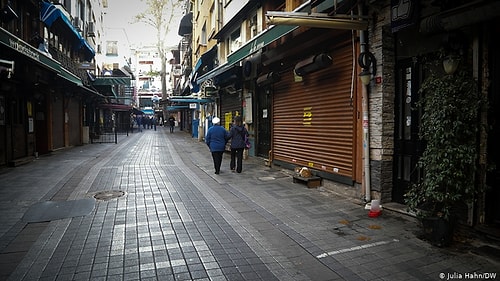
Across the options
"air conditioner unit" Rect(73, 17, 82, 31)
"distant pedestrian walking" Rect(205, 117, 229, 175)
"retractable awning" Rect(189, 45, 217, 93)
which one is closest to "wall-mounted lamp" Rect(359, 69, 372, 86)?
"distant pedestrian walking" Rect(205, 117, 229, 175)

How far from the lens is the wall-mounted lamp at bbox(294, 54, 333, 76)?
7.82m

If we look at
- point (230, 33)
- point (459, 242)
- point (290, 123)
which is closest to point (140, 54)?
point (230, 33)

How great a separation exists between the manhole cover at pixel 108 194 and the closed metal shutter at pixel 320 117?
196 inches

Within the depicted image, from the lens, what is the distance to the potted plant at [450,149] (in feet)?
14.3

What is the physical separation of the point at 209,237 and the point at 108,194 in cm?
378

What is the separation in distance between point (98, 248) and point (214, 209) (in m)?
2.40

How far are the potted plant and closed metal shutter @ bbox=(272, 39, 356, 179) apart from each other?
2699 millimetres

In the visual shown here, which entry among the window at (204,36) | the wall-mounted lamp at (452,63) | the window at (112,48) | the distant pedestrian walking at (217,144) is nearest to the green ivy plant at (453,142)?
the wall-mounted lamp at (452,63)

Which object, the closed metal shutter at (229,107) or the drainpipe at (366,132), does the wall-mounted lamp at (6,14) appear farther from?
the drainpipe at (366,132)

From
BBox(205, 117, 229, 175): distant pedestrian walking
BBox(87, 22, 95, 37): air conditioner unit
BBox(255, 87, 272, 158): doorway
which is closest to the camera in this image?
BBox(205, 117, 229, 175): distant pedestrian walking

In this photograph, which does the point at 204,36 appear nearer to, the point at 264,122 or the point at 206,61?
the point at 206,61

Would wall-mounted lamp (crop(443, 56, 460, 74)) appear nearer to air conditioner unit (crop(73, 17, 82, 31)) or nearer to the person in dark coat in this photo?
the person in dark coat

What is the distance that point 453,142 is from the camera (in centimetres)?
443

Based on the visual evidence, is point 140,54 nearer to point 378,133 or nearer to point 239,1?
point 239,1
